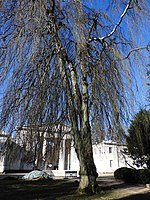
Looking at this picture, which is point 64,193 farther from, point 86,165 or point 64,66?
point 64,66

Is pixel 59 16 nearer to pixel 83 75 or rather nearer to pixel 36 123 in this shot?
pixel 83 75

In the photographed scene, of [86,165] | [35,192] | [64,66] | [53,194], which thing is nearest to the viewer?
[64,66]

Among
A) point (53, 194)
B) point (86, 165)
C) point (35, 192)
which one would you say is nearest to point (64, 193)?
point (53, 194)

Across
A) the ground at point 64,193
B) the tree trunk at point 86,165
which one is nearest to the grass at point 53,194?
the ground at point 64,193

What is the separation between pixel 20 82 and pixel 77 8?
1.84 meters

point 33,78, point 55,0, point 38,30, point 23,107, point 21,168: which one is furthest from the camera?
point 21,168

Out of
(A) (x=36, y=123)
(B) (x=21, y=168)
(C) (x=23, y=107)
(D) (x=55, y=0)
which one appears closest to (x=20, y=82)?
(C) (x=23, y=107)

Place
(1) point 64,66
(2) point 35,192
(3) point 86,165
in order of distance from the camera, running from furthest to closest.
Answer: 1. (2) point 35,192
2. (3) point 86,165
3. (1) point 64,66

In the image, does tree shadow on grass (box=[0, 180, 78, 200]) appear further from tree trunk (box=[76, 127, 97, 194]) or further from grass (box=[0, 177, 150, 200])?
tree trunk (box=[76, 127, 97, 194])

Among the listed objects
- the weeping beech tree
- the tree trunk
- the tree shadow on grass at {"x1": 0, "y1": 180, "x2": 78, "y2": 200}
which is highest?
the weeping beech tree

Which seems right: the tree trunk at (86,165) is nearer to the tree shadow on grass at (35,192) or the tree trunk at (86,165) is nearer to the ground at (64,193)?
the ground at (64,193)

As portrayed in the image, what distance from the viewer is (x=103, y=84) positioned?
414 cm

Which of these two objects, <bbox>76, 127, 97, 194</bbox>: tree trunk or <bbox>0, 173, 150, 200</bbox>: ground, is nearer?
<bbox>0, 173, 150, 200</bbox>: ground

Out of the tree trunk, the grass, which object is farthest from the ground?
the tree trunk
